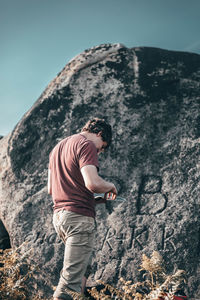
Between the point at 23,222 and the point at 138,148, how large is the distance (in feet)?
6.64

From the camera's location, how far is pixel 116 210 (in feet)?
14.7

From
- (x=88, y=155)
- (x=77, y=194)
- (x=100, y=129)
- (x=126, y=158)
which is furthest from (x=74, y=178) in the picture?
(x=126, y=158)

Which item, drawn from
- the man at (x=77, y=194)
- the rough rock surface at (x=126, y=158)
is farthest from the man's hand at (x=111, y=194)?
the rough rock surface at (x=126, y=158)

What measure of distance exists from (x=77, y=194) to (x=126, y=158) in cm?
208

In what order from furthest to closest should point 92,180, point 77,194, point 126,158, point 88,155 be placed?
point 126,158 < point 77,194 < point 88,155 < point 92,180

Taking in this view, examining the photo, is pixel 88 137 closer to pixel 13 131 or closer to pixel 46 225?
pixel 46 225

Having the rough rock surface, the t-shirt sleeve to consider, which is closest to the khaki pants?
the t-shirt sleeve

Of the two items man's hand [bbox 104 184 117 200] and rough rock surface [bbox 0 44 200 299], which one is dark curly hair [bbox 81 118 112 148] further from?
rough rock surface [bbox 0 44 200 299]

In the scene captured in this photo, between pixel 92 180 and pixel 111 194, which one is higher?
pixel 92 180

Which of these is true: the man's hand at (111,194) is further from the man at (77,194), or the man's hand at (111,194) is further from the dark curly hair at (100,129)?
the dark curly hair at (100,129)

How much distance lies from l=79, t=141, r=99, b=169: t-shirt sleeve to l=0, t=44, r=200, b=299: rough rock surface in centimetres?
200

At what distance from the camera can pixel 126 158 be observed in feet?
15.5

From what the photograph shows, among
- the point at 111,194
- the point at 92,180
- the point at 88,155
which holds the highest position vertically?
the point at 88,155

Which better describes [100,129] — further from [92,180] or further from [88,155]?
[92,180]
